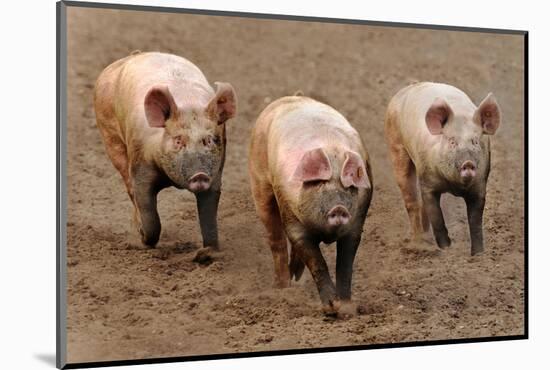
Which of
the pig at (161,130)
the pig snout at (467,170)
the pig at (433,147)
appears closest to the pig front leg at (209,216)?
the pig at (161,130)

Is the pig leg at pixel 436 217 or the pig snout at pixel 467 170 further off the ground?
the pig snout at pixel 467 170

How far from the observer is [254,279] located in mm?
5941

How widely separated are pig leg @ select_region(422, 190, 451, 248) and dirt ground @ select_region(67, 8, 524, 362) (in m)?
0.05

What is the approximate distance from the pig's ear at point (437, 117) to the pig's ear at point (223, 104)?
1.15 metres

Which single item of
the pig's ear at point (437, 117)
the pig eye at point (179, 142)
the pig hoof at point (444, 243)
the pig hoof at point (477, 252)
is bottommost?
the pig hoof at point (477, 252)

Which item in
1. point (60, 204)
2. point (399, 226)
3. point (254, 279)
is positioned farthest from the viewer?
point (399, 226)

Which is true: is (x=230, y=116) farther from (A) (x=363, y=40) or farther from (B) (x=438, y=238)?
(B) (x=438, y=238)

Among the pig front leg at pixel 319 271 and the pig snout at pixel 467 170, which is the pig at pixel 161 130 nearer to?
the pig front leg at pixel 319 271

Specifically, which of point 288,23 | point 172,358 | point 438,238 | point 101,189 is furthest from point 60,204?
point 438,238

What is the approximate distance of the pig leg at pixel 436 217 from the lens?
6.39m

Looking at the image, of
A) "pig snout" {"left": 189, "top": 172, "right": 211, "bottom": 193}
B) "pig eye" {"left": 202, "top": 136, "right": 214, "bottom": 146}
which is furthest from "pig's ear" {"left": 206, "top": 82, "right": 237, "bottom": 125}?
"pig snout" {"left": 189, "top": 172, "right": 211, "bottom": 193}

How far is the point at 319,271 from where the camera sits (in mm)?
5949

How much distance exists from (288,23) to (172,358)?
1.86 m

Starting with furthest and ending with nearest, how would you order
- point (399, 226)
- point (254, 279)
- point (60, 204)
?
1. point (399, 226)
2. point (254, 279)
3. point (60, 204)
